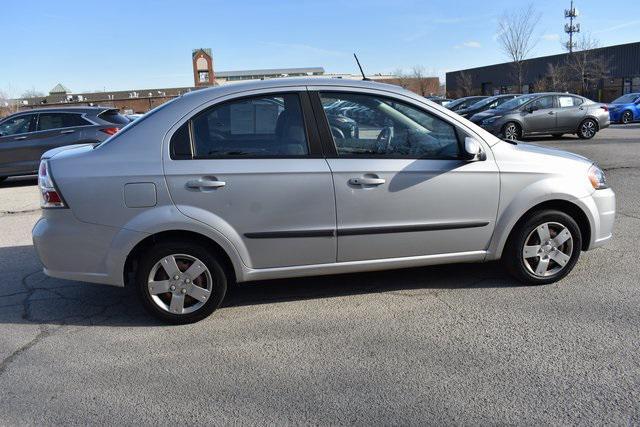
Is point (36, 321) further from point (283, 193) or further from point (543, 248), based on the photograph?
point (543, 248)

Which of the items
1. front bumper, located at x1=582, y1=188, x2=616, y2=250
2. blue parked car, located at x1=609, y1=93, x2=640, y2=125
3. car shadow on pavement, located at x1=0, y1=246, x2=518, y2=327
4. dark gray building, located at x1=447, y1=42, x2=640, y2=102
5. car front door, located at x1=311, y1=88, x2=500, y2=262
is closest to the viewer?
car front door, located at x1=311, y1=88, x2=500, y2=262

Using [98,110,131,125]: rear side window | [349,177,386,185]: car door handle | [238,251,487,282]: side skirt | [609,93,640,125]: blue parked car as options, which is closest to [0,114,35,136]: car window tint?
[98,110,131,125]: rear side window

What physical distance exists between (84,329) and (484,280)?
3.30 m

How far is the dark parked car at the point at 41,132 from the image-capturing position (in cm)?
1112

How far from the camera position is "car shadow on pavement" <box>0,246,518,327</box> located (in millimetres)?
4234

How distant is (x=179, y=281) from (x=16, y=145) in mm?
9217

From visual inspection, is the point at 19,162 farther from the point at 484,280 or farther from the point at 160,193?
the point at 484,280

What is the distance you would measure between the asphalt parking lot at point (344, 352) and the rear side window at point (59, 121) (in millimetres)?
6945

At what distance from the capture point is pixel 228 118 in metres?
3.95

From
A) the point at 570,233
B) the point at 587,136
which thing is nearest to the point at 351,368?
the point at 570,233

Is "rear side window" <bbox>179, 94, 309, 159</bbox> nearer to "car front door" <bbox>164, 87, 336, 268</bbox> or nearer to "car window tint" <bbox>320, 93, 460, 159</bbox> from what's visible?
"car front door" <bbox>164, 87, 336, 268</bbox>

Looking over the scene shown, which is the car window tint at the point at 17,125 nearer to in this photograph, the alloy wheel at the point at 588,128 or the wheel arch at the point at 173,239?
the wheel arch at the point at 173,239

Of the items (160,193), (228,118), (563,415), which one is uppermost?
(228,118)

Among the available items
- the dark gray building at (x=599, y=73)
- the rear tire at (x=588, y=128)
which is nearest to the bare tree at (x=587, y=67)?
the dark gray building at (x=599, y=73)
